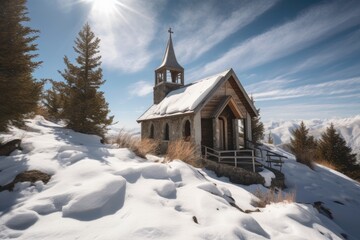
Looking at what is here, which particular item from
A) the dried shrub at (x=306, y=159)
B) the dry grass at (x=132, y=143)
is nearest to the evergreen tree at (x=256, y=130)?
the dried shrub at (x=306, y=159)

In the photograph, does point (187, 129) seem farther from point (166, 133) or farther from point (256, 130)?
point (256, 130)

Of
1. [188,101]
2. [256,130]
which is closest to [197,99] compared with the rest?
[188,101]

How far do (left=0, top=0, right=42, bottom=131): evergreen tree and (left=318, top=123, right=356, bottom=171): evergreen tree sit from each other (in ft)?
86.9

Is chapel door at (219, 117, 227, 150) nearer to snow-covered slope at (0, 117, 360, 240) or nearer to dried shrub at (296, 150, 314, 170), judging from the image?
dried shrub at (296, 150, 314, 170)

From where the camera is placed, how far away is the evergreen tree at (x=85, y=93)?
11.7 metres

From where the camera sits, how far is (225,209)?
166 inches

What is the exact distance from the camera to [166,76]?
1995 centimetres

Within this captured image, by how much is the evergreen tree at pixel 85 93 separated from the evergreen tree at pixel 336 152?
2320 cm

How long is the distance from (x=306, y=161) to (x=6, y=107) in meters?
18.3

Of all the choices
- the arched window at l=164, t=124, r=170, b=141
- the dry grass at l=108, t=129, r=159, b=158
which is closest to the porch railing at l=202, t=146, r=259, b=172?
the arched window at l=164, t=124, r=170, b=141

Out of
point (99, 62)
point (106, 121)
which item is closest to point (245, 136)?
point (106, 121)

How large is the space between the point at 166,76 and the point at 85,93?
915 cm

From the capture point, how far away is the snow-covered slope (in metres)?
3.09

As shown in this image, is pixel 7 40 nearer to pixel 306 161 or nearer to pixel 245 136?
pixel 245 136
